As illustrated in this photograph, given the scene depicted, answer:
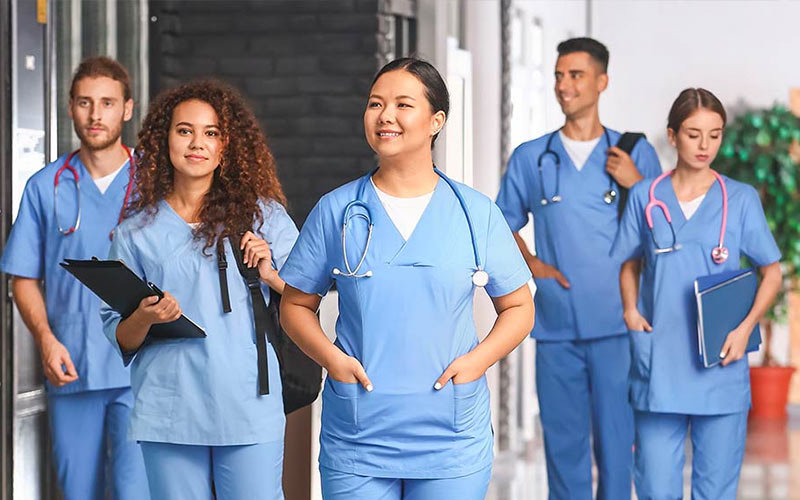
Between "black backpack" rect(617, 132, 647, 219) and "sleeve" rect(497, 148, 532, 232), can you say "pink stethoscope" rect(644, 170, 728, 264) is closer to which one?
"black backpack" rect(617, 132, 647, 219)

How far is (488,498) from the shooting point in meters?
4.79

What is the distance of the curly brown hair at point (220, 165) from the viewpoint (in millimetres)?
2629

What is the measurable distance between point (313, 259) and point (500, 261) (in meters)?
0.33

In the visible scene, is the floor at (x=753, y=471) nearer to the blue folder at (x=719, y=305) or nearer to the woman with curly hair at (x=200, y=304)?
the blue folder at (x=719, y=305)

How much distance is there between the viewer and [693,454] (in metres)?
3.37

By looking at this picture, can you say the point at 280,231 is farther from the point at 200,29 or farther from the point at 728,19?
the point at 728,19

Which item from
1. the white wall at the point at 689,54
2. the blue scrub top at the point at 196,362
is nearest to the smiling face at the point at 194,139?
the blue scrub top at the point at 196,362

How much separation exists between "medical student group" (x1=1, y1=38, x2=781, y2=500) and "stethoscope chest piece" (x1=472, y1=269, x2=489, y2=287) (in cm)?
1

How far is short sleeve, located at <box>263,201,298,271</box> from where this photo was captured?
105 inches

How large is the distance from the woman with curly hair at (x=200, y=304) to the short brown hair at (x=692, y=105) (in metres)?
1.24

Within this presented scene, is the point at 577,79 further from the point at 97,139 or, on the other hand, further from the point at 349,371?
the point at 349,371

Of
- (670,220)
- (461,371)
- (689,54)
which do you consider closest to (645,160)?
(670,220)

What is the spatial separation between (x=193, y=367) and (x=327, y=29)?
2253 mm

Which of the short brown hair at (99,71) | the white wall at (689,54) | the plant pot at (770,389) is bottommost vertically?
the plant pot at (770,389)
